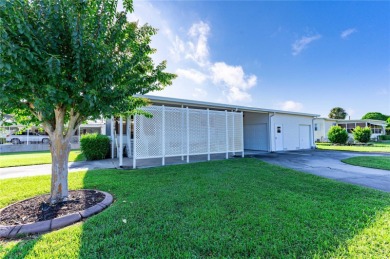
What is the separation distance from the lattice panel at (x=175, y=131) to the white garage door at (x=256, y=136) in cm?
818

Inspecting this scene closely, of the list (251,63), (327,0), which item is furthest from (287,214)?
(251,63)

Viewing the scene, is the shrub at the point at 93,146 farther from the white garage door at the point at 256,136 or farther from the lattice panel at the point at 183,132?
the white garage door at the point at 256,136

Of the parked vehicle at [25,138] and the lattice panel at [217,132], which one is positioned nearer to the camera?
the lattice panel at [217,132]

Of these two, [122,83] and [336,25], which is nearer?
[122,83]

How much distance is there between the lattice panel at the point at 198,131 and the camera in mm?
9578

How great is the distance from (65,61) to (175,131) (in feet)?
20.3

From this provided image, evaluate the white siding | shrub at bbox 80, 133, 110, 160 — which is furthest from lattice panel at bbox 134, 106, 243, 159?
the white siding

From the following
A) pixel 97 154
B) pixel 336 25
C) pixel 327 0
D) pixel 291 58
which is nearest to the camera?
pixel 327 0

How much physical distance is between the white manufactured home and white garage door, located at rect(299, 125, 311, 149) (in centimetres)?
59

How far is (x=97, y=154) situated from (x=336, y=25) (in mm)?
16584

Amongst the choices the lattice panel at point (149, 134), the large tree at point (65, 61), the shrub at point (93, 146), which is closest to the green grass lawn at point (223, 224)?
the large tree at point (65, 61)

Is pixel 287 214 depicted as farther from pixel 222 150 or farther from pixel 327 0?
pixel 327 0

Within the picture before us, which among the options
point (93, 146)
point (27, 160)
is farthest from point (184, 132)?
point (27, 160)

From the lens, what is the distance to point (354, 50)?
12.4m
